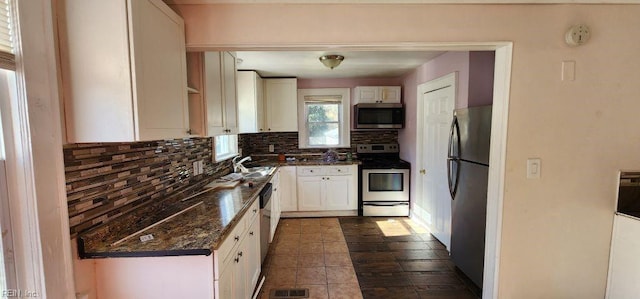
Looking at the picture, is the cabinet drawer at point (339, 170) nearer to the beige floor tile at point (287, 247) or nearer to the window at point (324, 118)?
the window at point (324, 118)

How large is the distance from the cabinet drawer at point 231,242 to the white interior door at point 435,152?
7.18 ft

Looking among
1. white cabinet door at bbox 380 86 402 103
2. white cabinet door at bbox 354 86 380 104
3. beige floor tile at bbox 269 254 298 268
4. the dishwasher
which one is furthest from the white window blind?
white cabinet door at bbox 380 86 402 103

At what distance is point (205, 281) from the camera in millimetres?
1299

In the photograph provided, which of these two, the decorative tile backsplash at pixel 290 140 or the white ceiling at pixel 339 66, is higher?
the white ceiling at pixel 339 66

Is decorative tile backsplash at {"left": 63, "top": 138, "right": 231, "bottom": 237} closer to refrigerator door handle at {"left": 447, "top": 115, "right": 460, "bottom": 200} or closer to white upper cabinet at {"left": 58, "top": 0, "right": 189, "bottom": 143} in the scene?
white upper cabinet at {"left": 58, "top": 0, "right": 189, "bottom": 143}

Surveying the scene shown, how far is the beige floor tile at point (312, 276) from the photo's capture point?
2.44 metres

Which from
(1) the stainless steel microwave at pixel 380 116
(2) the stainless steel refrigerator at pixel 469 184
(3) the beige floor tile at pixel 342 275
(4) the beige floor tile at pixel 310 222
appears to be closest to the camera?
(2) the stainless steel refrigerator at pixel 469 184

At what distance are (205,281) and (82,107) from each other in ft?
3.06

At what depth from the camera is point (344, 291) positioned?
2293mm

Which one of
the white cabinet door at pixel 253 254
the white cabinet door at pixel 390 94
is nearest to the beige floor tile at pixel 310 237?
the white cabinet door at pixel 253 254

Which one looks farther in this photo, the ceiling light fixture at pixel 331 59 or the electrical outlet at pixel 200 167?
the ceiling light fixture at pixel 331 59

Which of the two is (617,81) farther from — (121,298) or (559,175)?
(121,298)

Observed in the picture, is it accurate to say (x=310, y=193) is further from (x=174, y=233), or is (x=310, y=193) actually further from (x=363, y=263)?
(x=174, y=233)

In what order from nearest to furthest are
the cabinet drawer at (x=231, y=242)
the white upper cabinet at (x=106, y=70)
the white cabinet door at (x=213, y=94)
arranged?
the white upper cabinet at (x=106, y=70) → the cabinet drawer at (x=231, y=242) → the white cabinet door at (x=213, y=94)
